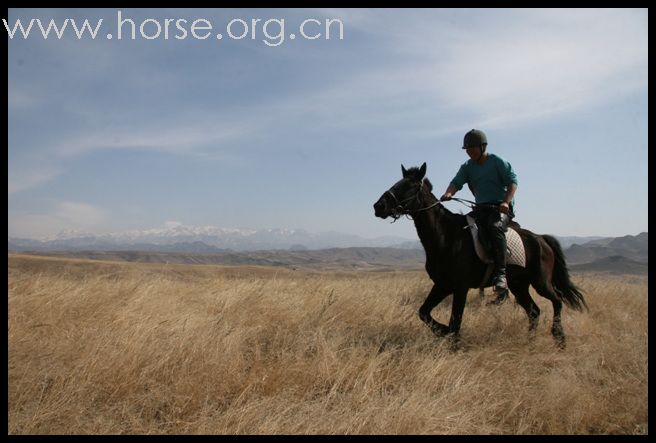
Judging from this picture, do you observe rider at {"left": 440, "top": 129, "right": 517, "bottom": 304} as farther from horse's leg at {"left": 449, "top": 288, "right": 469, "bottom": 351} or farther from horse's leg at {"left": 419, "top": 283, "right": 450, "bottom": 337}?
horse's leg at {"left": 419, "top": 283, "right": 450, "bottom": 337}

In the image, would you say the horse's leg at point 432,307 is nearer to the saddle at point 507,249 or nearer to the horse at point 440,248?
the horse at point 440,248

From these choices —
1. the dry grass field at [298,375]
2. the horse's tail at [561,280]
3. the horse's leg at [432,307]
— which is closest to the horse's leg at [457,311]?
the horse's leg at [432,307]

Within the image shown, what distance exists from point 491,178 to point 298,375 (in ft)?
13.5

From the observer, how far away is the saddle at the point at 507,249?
20.5ft

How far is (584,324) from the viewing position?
721 centimetres

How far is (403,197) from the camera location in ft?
20.0

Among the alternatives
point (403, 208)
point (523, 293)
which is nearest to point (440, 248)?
point (403, 208)

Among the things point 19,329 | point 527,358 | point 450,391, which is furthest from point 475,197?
point 19,329

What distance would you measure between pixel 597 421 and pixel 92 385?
14.5 ft

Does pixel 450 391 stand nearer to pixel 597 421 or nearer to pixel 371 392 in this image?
pixel 371 392

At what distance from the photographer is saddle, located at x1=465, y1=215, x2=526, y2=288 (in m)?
6.24

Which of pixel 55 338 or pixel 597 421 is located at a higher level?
pixel 55 338

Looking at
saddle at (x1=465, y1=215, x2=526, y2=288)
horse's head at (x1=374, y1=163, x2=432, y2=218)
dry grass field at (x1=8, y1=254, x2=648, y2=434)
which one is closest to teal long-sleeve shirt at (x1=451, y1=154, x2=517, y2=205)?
saddle at (x1=465, y1=215, x2=526, y2=288)

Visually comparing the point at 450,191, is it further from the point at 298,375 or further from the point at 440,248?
the point at 298,375
